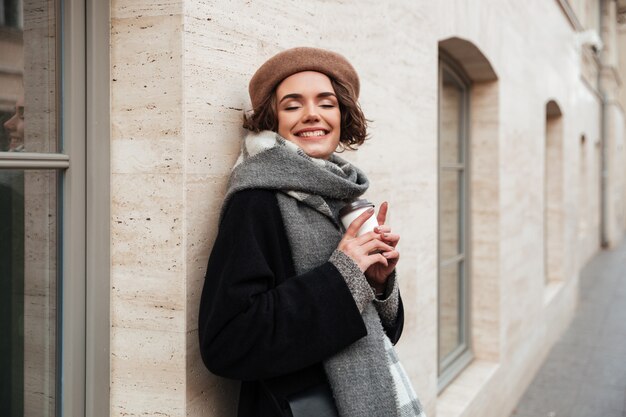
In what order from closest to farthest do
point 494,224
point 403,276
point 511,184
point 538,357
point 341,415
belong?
point 341,415 → point 403,276 → point 494,224 → point 511,184 → point 538,357

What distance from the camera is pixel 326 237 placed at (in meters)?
1.69

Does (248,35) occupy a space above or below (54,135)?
above

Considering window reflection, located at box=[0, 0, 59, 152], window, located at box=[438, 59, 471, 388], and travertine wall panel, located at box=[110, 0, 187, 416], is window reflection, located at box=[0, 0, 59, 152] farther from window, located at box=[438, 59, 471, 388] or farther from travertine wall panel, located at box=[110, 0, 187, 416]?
window, located at box=[438, 59, 471, 388]

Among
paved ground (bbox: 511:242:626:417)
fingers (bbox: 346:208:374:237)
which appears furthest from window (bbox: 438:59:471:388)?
fingers (bbox: 346:208:374:237)

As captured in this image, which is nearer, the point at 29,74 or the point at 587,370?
the point at 29,74

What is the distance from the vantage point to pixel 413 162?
3320mm

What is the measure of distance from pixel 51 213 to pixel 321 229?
695mm

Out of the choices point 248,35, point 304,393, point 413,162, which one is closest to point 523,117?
point 413,162

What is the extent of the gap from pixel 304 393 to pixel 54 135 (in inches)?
35.9

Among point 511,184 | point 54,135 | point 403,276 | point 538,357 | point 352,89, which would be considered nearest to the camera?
point 54,135

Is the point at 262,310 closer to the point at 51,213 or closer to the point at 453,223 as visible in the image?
the point at 51,213

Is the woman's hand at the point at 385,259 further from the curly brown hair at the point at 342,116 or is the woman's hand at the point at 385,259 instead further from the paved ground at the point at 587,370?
the paved ground at the point at 587,370

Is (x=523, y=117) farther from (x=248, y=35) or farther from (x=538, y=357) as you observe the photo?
(x=248, y=35)

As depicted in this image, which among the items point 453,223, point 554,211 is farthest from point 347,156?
point 554,211
